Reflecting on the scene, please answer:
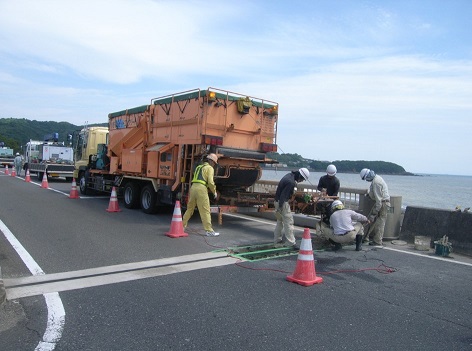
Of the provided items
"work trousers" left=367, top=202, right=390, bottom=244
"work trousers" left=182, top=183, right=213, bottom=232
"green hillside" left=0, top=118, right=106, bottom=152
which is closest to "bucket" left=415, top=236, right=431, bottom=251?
"work trousers" left=367, top=202, right=390, bottom=244

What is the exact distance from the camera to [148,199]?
41.2 feet

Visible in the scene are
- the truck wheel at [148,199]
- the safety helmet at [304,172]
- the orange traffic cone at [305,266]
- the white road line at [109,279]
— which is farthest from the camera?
the truck wheel at [148,199]

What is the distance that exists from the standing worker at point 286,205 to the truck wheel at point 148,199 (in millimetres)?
4765

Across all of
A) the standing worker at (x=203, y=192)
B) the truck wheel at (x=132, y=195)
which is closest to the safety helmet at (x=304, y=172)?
the standing worker at (x=203, y=192)

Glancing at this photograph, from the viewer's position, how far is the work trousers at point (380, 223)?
29.6 ft

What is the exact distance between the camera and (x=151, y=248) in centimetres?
785

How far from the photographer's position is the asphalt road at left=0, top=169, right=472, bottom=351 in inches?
158

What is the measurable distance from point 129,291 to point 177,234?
3.68 m

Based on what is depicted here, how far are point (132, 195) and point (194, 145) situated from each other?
3580 millimetres

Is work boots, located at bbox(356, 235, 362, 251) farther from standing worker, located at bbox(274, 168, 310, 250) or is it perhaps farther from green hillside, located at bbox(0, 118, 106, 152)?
green hillside, located at bbox(0, 118, 106, 152)

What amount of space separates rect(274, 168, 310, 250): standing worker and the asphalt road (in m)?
0.69

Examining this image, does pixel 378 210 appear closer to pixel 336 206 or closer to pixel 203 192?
pixel 336 206

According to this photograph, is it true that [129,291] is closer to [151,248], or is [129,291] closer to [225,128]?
[151,248]

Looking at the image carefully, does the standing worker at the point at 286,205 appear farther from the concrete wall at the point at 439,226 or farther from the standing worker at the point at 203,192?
the concrete wall at the point at 439,226
